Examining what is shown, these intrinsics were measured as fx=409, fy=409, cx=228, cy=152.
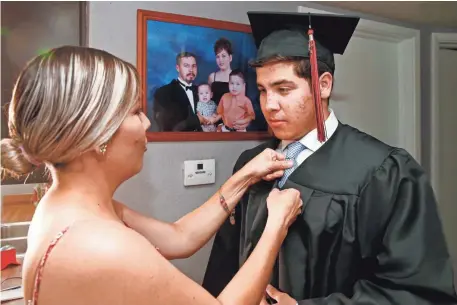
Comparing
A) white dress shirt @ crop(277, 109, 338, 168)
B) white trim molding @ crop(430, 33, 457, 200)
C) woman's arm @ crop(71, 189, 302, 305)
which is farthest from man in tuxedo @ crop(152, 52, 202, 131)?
white trim molding @ crop(430, 33, 457, 200)

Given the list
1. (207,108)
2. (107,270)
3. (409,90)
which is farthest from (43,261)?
(409,90)

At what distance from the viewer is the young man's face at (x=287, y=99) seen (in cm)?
113

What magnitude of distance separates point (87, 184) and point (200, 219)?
47 centimetres

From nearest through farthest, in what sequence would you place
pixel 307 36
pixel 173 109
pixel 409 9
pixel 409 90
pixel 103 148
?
1. pixel 103 148
2. pixel 307 36
3. pixel 173 109
4. pixel 409 9
5. pixel 409 90

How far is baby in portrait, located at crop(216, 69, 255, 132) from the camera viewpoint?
162 centimetres

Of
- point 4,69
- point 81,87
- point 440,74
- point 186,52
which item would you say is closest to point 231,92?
point 186,52

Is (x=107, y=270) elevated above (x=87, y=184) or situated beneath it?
situated beneath

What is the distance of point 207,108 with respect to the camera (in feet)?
5.15

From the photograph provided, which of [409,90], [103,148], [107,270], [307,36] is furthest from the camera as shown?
[409,90]

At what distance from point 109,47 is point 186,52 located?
11.1 inches

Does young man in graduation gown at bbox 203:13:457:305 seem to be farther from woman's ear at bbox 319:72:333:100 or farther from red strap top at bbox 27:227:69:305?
red strap top at bbox 27:227:69:305

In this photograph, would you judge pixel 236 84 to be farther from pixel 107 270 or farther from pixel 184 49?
pixel 107 270

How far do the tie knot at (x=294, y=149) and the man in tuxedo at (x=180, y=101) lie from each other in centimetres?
47

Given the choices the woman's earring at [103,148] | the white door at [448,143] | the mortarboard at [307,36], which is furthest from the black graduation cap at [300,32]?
the white door at [448,143]
